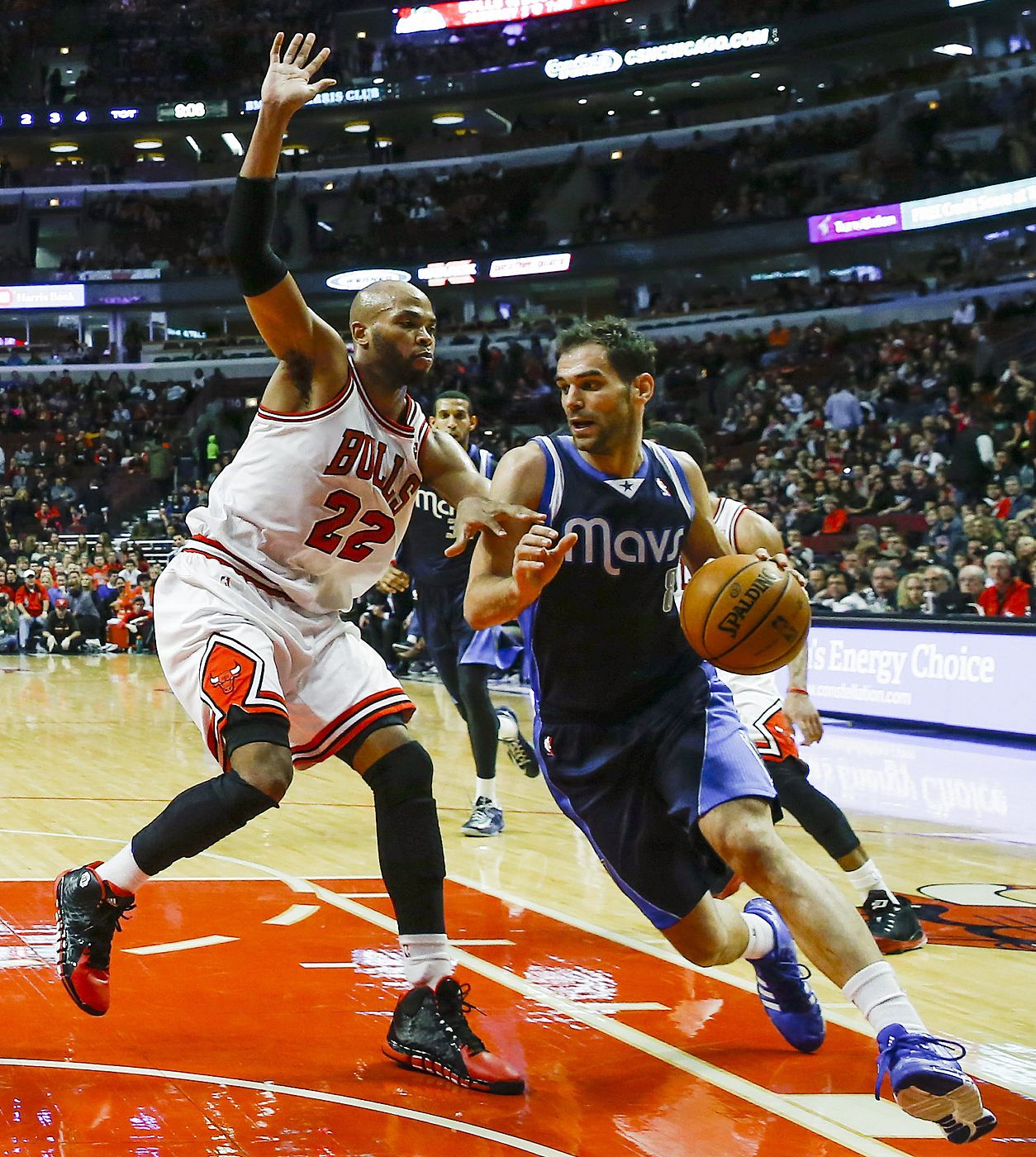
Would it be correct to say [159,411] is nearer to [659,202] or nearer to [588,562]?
[659,202]

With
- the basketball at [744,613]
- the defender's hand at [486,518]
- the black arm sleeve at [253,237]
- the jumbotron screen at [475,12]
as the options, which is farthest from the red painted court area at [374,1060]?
the jumbotron screen at [475,12]

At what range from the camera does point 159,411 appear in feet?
111

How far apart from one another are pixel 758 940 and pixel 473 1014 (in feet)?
2.81

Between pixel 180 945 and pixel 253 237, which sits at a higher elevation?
pixel 253 237

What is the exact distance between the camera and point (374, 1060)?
365cm

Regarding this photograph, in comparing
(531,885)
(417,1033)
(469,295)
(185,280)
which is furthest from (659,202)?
(417,1033)

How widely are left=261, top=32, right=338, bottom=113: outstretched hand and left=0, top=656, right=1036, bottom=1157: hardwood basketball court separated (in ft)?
8.29

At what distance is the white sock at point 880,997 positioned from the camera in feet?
10.0

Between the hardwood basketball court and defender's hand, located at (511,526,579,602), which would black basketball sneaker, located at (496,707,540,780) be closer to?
the hardwood basketball court

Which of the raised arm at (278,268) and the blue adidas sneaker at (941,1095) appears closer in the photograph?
the blue adidas sneaker at (941,1095)

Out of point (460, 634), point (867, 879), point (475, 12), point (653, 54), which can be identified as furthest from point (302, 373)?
point (475, 12)

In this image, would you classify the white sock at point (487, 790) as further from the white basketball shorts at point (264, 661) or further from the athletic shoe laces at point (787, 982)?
the athletic shoe laces at point (787, 982)

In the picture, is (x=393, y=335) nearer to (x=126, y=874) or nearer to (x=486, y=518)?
(x=486, y=518)

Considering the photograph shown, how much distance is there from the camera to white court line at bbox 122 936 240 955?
4.75m
